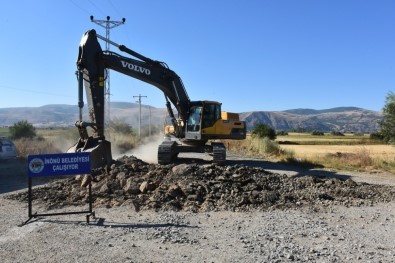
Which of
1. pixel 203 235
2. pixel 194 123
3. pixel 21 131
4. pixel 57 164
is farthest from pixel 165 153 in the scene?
pixel 21 131

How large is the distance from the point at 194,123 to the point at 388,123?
44.0ft

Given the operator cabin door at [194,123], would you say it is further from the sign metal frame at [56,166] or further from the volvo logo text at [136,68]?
the sign metal frame at [56,166]

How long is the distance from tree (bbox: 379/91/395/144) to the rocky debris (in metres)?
12.5

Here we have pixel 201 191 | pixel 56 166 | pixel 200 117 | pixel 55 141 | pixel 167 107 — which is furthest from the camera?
pixel 55 141

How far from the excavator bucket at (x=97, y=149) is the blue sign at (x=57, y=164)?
5401 millimetres

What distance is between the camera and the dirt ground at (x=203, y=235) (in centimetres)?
762

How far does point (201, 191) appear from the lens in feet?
41.4

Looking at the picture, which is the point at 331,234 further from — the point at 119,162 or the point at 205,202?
the point at 119,162

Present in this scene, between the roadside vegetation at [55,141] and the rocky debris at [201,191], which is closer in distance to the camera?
the rocky debris at [201,191]

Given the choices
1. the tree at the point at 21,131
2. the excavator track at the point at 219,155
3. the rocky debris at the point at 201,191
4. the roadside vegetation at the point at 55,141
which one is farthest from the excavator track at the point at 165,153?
the tree at the point at 21,131

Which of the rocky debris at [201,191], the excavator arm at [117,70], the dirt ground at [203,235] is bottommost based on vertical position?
the dirt ground at [203,235]

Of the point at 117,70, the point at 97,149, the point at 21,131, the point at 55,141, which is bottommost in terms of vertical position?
the point at 55,141

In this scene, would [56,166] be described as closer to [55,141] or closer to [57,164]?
[57,164]

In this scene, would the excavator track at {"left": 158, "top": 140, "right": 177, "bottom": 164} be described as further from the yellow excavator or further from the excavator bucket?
the excavator bucket
